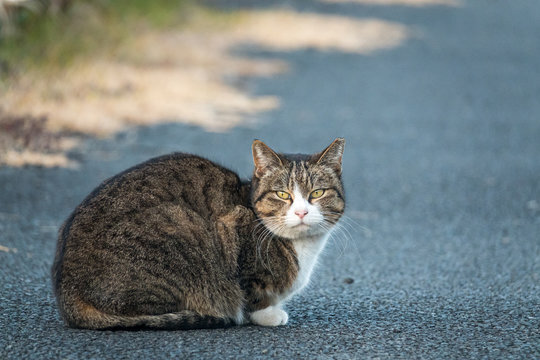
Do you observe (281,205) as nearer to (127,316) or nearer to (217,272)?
(217,272)

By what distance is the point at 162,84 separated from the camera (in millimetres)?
10211

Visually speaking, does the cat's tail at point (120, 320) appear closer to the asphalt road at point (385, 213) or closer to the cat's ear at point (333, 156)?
the asphalt road at point (385, 213)

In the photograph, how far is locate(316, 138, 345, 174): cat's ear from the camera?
14.2ft

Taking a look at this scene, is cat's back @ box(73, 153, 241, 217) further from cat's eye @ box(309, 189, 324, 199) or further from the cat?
cat's eye @ box(309, 189, 324, 199)

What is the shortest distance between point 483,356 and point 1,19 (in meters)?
7.04

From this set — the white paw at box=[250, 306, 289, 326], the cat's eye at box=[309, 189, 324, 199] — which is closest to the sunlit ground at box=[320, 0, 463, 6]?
the cat's eye at box=[309, 189, 324, 199]

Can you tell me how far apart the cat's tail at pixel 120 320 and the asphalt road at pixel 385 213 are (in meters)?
0.05

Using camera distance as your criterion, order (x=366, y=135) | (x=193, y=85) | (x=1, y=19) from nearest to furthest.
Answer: (x=1, y=19)
(x=366, y=135)
(x=193, y=85)

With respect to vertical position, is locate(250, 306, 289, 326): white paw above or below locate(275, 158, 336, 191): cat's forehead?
below

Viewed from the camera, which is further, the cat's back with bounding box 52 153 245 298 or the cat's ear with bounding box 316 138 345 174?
the cat's ear with bounding box 316 138 345 174

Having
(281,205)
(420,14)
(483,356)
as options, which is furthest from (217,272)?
(420,14)

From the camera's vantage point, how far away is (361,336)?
146 inches

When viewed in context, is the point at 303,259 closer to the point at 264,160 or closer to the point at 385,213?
the point at 264,160

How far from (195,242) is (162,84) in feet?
21.7
